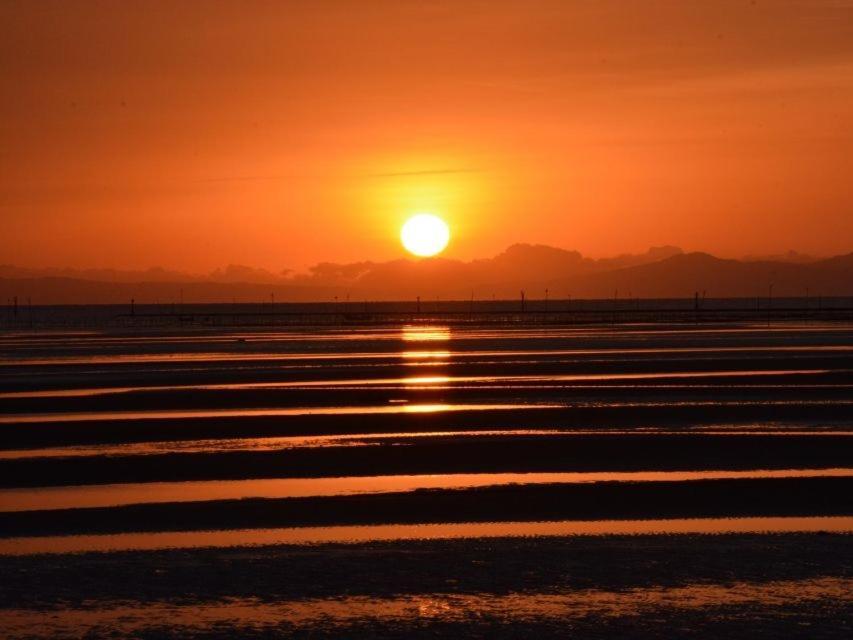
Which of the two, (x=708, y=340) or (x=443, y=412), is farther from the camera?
(x=708, y=340)

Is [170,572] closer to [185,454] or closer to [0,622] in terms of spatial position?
[0,622]

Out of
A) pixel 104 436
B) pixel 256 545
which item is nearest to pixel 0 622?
pixel 256 545

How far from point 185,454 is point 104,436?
446 centimetres

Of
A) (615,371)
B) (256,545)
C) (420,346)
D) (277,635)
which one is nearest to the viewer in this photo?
(277,635)

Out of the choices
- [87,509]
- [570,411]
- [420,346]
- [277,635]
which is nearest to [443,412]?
[570,411]

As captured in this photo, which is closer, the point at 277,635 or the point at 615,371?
the point at 277,635

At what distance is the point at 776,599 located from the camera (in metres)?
15.0

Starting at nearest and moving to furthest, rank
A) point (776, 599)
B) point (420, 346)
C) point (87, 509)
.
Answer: point (776, 599) < point (87, 509) < point (420, 346)

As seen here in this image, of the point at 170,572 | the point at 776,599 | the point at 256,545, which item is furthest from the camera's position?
the point at 256,545

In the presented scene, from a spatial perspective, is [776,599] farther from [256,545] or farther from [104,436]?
[104,436]

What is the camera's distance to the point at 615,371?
5162 centimetres

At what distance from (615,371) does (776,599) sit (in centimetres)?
3685

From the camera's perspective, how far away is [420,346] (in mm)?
79062

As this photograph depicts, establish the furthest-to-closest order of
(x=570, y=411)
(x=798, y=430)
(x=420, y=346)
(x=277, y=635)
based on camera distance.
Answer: (x=420, y=346)
(x=570, y=411)
(x=798, y=430)
(x=277, y=635)
